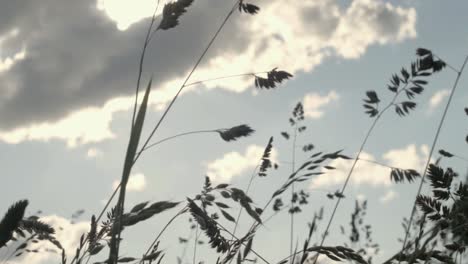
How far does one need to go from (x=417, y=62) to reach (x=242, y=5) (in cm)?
116

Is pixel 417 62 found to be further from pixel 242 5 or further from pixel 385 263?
pixel 385 263

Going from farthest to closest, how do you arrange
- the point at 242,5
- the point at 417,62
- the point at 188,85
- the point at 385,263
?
the point at 417,62
the point at 242,5
the point at 188,85
the point at 385,263

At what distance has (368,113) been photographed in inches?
132

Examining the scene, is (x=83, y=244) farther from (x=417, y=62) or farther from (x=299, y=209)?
(x=299, y=209)

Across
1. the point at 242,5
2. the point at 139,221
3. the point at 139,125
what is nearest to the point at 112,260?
the point at 139,125

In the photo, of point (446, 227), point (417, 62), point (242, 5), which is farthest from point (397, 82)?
point (446, 227)

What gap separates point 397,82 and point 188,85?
5.41 feet

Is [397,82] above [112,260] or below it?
above

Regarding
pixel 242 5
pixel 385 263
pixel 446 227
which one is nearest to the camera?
pixel 385 263

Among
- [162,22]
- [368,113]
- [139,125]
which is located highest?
[368,113]

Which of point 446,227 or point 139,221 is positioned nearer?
point 139,221

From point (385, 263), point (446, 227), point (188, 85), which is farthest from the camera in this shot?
point (188, 85)

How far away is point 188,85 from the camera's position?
2135mm

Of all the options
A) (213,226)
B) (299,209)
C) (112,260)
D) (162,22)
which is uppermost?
(299,209)
